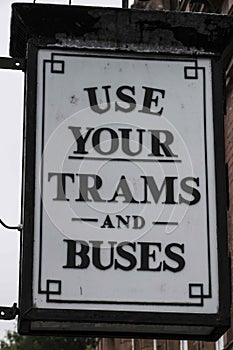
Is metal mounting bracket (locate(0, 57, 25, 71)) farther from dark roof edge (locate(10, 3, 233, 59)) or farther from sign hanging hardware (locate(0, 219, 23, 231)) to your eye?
sign hanging hardware (locate(0, 219, 23, 231))

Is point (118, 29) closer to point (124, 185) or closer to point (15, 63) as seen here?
point (15, 63)

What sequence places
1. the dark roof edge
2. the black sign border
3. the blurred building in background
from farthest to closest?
the blurred building in background → the dark roof edge → the black sign border

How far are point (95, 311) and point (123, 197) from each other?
1.62 feet

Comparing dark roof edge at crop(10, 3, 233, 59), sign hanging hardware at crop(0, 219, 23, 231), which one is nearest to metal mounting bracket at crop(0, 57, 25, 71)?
dark roof edge at crop(10, 3, 233, 59)

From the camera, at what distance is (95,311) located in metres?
4.83

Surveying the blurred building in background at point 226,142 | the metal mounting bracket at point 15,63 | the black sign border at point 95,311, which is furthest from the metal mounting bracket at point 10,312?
the blurred building in background at point 226,142

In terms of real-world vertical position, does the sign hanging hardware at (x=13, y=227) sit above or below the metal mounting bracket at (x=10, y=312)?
above

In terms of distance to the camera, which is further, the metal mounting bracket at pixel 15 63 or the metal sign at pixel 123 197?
the metal mounting bracket at pixel 15 63

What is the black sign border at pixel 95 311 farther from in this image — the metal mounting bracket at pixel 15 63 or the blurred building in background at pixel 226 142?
the blurred building in background at pixel 226 142

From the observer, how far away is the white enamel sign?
4.90m

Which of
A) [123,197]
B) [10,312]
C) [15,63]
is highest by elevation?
[15,63]

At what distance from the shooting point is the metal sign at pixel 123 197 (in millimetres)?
4879

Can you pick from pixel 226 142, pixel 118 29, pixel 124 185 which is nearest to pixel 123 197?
pixel 124 185

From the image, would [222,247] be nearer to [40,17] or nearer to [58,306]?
[58,306]
